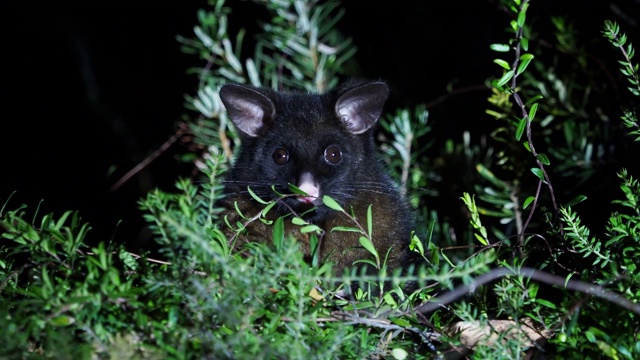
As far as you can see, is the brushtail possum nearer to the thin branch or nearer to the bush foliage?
the bush foliage

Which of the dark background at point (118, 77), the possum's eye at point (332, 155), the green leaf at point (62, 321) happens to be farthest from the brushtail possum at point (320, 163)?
the dark background at point (118, 77)

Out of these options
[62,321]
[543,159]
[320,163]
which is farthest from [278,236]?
[320,163]

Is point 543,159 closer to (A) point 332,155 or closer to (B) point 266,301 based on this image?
(B) point 266,301

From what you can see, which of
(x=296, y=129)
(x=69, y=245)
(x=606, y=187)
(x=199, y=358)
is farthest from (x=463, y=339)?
(x=606, y=187)

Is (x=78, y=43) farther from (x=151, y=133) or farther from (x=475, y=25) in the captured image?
(x=475, y=25)

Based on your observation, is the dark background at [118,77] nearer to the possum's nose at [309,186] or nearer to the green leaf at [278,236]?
the possum's nose at [309,186]

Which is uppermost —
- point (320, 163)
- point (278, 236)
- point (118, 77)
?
point (278, 236)

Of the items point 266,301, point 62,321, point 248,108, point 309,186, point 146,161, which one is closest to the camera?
point 62,321
